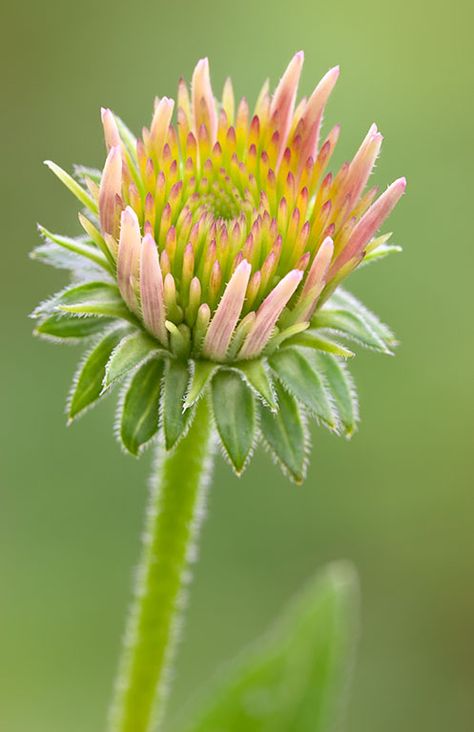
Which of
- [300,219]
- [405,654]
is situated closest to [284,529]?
[405,654]

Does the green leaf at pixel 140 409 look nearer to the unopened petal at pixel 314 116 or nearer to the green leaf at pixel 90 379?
the green leaf at pixel 90 379

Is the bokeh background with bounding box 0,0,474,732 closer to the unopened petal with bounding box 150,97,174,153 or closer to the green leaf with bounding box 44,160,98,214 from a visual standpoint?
the green leaf with bounding box 44,160,98,214

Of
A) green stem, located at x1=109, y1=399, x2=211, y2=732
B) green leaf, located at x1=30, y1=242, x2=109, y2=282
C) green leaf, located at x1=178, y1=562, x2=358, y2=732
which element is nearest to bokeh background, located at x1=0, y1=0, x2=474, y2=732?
green leaf, located at x1=178, y1=562, x2=358, y2=732

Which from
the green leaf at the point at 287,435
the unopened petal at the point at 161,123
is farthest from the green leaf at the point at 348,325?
the unopened petal at the point at 161,123

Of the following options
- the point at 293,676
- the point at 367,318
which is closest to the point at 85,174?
the point at 367,318

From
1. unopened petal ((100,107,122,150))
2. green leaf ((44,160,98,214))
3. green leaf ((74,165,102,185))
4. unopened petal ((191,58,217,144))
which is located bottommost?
green leaf ((44,160,98,214))
